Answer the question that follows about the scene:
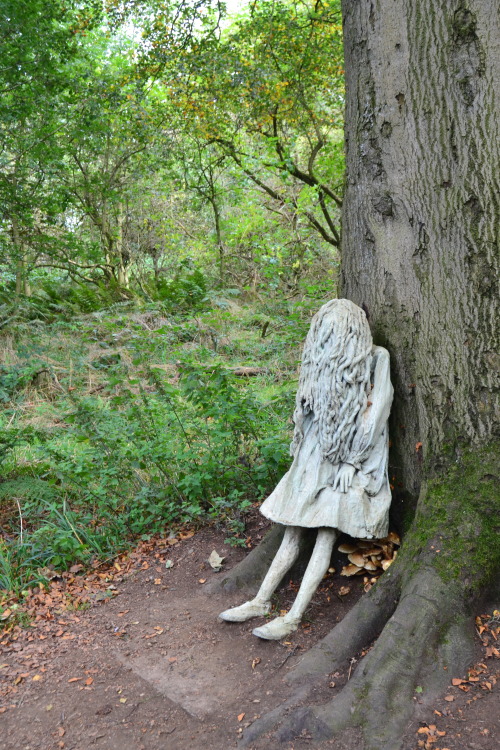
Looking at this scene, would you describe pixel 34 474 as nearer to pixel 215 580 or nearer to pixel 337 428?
pixel 215 580

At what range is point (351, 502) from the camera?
3.80m

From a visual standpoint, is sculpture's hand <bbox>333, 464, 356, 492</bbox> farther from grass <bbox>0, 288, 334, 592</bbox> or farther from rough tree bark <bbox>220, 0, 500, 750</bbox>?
grass <bbox>0, 288, 334, 592</bbox>

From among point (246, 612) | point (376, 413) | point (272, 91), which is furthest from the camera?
point (272, 91)

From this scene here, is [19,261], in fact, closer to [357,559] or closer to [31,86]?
[31,86]

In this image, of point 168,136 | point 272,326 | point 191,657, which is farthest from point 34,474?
point 168,136

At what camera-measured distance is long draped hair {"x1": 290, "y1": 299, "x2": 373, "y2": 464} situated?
3.83 meters

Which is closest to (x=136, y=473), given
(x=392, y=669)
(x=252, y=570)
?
(x=252, y=570)

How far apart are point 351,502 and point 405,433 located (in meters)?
0.64

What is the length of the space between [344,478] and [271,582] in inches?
34.8

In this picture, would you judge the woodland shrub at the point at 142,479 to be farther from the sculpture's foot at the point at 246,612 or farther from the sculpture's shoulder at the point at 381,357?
the sculpture's shoulder at the point at 381,357

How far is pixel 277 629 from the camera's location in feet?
12.3

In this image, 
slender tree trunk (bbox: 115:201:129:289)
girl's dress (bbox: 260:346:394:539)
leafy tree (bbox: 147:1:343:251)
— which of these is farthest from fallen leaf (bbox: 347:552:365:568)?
slender tree trunk (bbox: 115:201:129:289)

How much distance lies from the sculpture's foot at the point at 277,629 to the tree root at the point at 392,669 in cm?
32

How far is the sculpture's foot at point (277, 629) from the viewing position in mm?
3713
